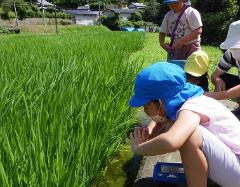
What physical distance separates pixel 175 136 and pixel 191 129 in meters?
0.07

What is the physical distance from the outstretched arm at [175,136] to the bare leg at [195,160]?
0.04 metres

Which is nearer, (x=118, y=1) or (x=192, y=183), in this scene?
(x=192, y=183)

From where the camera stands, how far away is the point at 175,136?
1479mm

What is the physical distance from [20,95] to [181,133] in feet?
2.97

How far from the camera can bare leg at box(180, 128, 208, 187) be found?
1.54 meters

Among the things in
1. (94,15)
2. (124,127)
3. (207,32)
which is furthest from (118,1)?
(124,127)

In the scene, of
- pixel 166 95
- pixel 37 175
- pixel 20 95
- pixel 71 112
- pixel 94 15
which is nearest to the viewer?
pixel 37 175

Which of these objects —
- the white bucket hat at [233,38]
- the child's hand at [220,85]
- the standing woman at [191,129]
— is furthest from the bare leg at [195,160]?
the child's hand at [220,85]

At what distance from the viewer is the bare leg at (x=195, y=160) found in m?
1.54

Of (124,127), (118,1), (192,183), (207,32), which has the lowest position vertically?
(118,1)

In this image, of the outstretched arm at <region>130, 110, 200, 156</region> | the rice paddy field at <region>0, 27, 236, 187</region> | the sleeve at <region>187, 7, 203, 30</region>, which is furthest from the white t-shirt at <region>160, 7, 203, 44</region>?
the outstretched arm at <region>130, 110, 200, 156</region>

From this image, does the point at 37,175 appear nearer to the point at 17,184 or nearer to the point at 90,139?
the point at 17,184

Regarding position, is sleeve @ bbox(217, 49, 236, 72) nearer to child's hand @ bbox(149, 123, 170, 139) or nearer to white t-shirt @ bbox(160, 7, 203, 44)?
white t-shirt @ bbox(160, 7, 203, 44)

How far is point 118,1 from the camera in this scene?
91.0 metres
